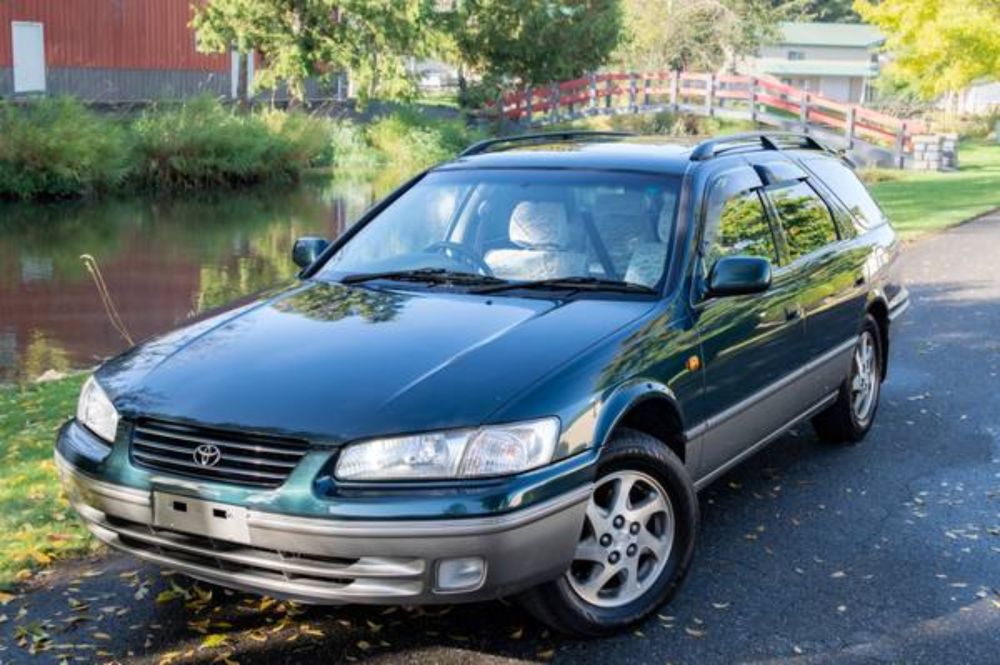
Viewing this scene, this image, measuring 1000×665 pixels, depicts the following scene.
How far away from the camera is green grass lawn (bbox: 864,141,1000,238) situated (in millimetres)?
19172

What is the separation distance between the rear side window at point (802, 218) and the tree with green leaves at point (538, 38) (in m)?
40.3

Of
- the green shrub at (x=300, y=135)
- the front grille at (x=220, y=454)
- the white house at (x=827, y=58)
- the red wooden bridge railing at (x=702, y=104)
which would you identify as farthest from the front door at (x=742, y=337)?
the white house at (x=827, y=58)

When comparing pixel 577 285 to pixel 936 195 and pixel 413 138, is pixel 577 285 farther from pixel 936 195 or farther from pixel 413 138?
pixel 413 138

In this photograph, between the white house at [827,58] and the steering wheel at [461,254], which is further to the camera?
the white house at [827,58]

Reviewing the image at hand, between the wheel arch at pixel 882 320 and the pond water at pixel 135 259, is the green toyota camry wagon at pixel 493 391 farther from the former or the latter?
the pond water at pixel 135 259

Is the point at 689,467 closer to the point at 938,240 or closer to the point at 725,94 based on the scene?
the point at 938,240

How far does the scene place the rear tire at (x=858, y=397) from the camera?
22.0 feet

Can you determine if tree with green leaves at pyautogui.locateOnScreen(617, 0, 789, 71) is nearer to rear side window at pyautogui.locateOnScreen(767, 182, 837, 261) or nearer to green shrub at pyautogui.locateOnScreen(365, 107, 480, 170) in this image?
green shrub at pyautogui.locateOnScreen(365, 107, 480, 170)

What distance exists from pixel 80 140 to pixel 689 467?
2319cm

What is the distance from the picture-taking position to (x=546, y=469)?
3.81 m

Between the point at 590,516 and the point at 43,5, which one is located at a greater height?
the point at 43,5

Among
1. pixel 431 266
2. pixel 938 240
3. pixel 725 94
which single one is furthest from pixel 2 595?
pixel 725 94

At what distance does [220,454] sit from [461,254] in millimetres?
1791

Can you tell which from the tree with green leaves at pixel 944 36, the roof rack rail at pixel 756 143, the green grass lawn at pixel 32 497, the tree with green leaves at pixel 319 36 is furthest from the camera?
the tree with green leaves at pixel 319 36
